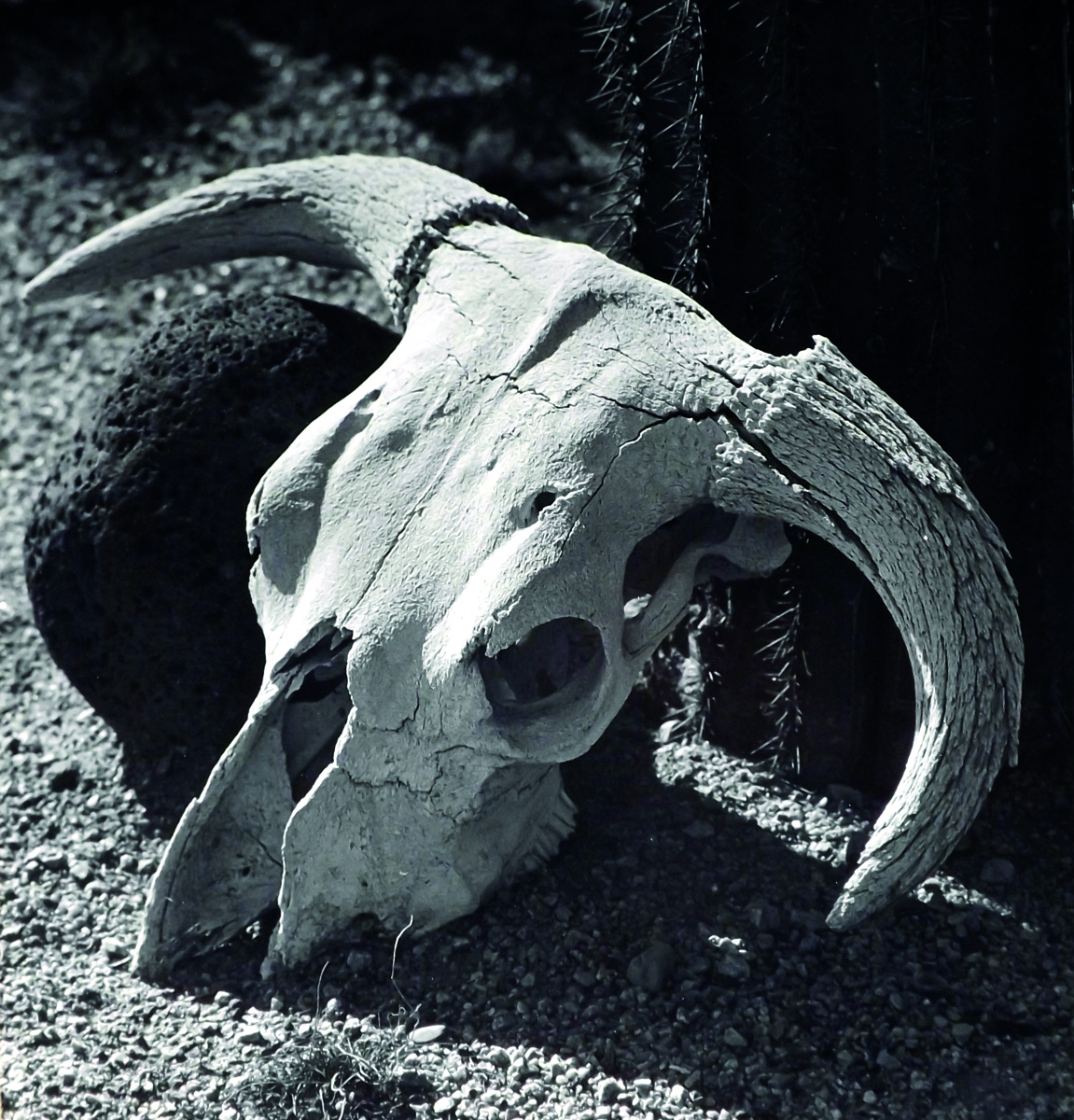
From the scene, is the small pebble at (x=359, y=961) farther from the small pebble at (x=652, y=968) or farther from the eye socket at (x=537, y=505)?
the eye socket at (x=537, y=505)

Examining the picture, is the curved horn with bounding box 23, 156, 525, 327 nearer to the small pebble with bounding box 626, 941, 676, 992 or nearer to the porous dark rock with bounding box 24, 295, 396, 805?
the porous dark rock with bounding box 24, 295, 396, 805

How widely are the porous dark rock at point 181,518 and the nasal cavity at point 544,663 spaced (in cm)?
86

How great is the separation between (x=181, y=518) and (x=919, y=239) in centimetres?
193

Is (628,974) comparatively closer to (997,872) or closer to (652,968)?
(652,968)

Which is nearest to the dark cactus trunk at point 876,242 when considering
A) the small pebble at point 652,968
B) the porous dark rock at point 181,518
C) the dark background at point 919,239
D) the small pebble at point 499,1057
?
the dark background at point 919,239

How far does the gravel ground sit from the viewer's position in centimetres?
292

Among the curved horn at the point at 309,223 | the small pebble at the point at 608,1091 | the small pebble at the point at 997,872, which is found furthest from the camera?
the curved horn at the point at 309,223

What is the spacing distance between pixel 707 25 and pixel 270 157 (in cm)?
401

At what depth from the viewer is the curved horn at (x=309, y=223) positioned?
11.6ft

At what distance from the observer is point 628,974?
124 inches

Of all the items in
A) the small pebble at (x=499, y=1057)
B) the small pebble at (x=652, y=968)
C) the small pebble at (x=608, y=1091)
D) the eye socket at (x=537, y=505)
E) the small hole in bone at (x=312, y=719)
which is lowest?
the small pebble at (x=499, y=1057)

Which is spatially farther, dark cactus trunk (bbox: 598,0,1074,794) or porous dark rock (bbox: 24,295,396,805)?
porous dark rock (bbox: 24,295,396,805)

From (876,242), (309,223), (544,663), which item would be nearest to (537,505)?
(544,663)

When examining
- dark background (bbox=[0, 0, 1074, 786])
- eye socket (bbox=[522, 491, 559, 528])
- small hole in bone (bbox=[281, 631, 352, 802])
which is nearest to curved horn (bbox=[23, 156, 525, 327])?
dark background (bbox=[0, 0, 1074, 786])
